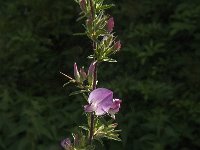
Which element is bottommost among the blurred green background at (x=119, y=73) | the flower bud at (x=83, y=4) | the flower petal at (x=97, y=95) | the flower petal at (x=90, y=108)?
the blurred green background at (x=119, y=73)

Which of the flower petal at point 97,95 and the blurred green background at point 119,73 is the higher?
the flower petal at point 97,95

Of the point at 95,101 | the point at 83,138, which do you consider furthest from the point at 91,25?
the point at 83,138

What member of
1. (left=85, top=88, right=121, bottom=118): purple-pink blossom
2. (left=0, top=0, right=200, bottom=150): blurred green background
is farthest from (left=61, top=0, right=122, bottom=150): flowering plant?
(left=0, top=0, right=200, bottom=150): blurred green background

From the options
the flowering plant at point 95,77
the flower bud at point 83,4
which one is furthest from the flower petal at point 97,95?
the flower bud at point 83,4

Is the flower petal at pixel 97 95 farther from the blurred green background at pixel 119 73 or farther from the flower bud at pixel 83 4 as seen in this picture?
the blurred green background at pixel 119 73

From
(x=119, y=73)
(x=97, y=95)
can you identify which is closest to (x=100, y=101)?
(x=97, y=95)

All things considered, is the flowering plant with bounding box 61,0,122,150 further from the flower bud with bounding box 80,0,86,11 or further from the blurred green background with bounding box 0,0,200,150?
the blurred green background with bounding box 0,0,200,150

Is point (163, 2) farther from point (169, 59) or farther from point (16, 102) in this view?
point (16, 102)

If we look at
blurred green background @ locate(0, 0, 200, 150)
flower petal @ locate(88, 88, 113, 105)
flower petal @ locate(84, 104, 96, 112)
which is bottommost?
blurred green background @ locate(0, 0, 200, 150)

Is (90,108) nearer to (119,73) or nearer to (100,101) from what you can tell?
(100,101)
